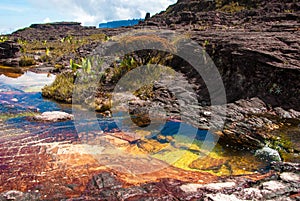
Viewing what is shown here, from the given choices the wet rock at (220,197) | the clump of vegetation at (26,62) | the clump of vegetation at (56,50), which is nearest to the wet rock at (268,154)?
the wet rock at (220,197)

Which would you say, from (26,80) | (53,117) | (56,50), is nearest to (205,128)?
(53,117)

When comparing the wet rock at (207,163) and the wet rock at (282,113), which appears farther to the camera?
the wet rock at (282,113)

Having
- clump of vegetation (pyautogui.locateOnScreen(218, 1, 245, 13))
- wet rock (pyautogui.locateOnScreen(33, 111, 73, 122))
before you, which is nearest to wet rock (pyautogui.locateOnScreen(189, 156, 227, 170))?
wet rock (pyautogui.locateOnScreen(33, 111, 73, 122))

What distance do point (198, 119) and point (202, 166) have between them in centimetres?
292

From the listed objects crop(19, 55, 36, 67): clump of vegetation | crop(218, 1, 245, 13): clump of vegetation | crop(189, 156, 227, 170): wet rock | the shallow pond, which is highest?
crop(218, 1, 245, 13): clump of vegetation

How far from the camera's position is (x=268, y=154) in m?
6.87

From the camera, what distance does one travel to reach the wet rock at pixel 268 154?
22.0ft

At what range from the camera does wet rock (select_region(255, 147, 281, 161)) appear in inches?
264

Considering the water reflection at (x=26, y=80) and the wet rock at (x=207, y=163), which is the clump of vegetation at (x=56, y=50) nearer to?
the water reflection at (x=26, y=80)

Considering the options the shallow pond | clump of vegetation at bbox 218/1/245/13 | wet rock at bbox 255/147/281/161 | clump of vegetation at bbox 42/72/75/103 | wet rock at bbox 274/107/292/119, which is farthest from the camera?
clump of vegetation at bbox 218/1/245/13

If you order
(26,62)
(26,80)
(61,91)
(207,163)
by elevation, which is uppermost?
(26,62)

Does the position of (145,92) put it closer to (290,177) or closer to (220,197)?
(290,177)

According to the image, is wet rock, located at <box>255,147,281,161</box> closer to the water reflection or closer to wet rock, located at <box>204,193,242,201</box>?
wet rock, located at <box>204,193,242,201</box>

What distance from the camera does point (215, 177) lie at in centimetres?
586
